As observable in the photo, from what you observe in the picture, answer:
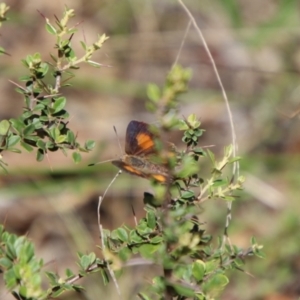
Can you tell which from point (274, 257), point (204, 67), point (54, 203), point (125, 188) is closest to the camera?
point (274, 257)

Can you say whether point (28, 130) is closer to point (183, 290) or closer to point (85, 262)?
point (85, 262)

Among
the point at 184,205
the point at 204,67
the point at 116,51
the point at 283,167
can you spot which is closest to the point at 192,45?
the point at 204,67

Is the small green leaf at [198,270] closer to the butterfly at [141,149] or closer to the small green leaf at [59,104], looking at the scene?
the butterfly at [141,149]

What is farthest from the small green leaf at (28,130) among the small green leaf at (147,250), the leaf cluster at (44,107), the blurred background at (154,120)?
the blurred background at (154,120)

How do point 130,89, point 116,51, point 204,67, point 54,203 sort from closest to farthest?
point 54,203 → point 130,89 → point 116,51 → point 204,67

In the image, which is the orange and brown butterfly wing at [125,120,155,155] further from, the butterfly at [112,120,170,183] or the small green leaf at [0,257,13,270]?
the small green leaf at [0,257,13,270]

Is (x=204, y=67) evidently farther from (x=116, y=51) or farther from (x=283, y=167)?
(x=283, y=167)

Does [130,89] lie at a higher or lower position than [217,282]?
lower

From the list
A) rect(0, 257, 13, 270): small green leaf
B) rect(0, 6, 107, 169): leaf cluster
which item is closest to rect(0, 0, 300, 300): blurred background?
rect(0, 6, 107, 169): leaf cluster
